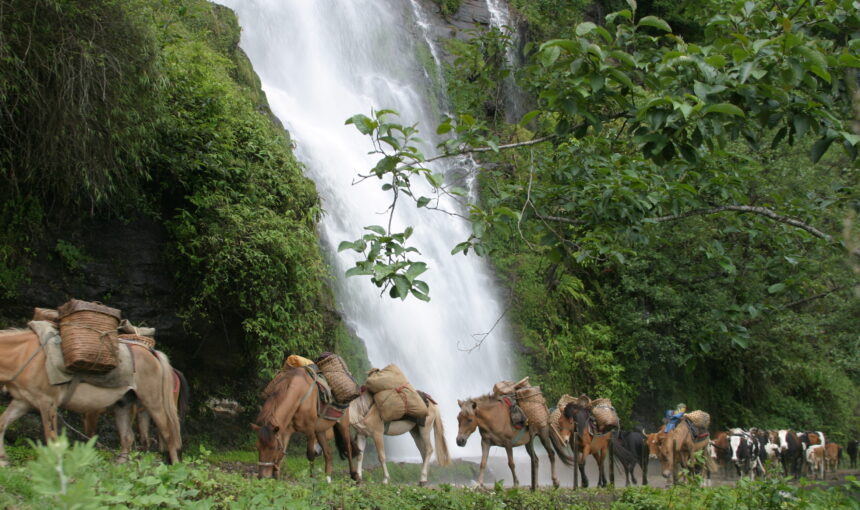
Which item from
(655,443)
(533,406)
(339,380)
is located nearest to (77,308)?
(339,380)

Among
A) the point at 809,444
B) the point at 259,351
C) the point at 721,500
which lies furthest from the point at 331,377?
the point at 809,444

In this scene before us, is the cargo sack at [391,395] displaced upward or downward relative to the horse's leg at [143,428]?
upward

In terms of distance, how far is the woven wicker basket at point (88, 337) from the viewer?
7.19 meters

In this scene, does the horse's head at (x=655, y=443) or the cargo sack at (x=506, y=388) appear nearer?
the cargo sack at (x=506, y=388)

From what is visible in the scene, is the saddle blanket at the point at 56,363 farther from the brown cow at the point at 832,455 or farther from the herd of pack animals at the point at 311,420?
the brown cow at the point at 832,455

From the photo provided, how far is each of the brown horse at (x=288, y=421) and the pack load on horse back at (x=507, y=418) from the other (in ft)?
7.55

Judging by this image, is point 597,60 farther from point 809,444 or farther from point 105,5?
point 809,444

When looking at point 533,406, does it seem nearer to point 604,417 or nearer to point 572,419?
point 572,419

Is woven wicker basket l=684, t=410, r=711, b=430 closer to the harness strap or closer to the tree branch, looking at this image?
the tree branch

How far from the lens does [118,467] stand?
5.22 m

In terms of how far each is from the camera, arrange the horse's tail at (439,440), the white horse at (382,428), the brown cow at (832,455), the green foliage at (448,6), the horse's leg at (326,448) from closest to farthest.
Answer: the horse's leg at (326,448) → the white horse at (382,428) → the horse's tail at (439,440) → the brown cow at (832,455) → the green foliage at (448,6)

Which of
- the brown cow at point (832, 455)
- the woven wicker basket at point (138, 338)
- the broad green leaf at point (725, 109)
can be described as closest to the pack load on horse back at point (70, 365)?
the woven wicker basket at point (138, 338)

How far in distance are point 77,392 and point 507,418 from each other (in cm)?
646

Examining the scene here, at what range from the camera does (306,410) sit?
927cm
